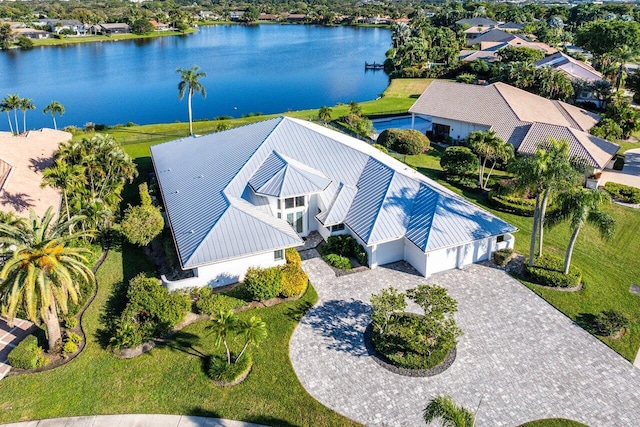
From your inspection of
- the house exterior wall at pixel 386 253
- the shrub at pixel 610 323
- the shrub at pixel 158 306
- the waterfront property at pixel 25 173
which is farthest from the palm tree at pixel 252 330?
the waterfront property at pixel 25 173

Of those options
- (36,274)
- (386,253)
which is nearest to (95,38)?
(386,253)

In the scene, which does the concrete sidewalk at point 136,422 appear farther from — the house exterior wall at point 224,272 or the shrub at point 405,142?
the shrub at point 405,142

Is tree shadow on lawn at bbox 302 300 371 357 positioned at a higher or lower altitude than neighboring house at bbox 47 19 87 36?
lower

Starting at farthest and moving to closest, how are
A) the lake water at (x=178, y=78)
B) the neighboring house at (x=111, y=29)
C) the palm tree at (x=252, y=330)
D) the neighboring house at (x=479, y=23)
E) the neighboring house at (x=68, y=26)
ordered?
the neighboring house at (x=111, y=29)
the neighboring house at (x=68, y=26)
the neighboring house at (x=479, y=23)
the lake water at (x=178, y=78)
the palm tree at (x=252, y=330)

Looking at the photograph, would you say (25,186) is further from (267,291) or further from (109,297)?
(267,291)

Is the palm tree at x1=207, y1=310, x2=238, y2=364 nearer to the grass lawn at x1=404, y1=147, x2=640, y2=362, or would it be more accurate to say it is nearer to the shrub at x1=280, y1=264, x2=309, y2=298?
the shrub at x1=280, y1=264, x2=309, y2=298

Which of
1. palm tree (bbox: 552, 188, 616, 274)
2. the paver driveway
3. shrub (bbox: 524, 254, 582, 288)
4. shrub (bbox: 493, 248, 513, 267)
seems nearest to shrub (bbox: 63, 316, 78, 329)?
the paver driveway
